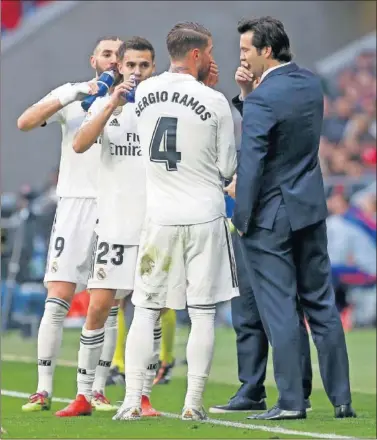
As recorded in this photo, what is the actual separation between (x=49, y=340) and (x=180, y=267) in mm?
1222

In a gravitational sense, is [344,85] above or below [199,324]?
above

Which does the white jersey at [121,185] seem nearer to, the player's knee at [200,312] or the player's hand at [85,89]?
the player's hand at [85,89]

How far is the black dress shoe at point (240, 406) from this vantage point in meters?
7.44

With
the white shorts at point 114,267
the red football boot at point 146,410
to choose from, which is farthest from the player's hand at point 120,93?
the red football boot at point 146,410

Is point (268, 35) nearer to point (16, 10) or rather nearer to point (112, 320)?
point (112, 320)

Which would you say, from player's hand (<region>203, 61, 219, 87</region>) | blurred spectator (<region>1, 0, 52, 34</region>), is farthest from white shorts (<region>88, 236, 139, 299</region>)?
blurred spectator (<region>1, 0, 52, 34</region>)

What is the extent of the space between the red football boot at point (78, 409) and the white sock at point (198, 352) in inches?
28.1

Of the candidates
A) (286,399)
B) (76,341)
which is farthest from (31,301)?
(286,399)

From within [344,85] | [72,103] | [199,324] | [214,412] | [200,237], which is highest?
[344,85]

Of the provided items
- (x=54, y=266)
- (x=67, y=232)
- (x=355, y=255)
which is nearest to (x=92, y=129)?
(x=67, y=232)

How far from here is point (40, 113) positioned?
7129 millimetres

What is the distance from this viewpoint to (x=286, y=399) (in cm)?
652

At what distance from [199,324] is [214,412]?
3.79 feet

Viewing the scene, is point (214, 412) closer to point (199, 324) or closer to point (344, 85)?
point (199, 324)
